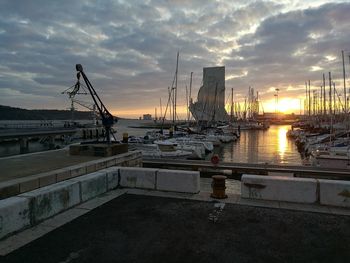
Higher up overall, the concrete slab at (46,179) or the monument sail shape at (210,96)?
the monument sail shape at (210,96)

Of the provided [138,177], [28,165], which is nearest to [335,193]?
[138,177]

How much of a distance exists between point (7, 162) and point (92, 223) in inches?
297

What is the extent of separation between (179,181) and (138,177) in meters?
1.39

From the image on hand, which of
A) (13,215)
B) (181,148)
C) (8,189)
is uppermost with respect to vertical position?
(8,189)

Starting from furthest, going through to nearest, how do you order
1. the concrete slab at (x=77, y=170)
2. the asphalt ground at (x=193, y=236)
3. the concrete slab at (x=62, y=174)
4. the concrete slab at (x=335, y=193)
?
the concrete slab at (x=77, y=170)
the concrete slab at (x=62, y=174)
the concrete slab at (x=335, y=193)
the asphalt ground at (x=193, y=236)

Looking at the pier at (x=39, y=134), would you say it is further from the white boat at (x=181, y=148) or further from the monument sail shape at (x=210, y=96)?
the monument sail shape at (x=210, y=96)

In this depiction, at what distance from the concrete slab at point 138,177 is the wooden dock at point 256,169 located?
896 centimetres

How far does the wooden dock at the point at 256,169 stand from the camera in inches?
738

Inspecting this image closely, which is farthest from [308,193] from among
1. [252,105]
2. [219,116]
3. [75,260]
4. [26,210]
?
[252,105]

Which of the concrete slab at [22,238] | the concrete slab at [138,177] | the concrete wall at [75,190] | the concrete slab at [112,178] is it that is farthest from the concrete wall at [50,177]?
the concrete slab at [22,238]

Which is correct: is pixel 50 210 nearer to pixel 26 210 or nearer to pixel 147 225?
pixel 26 210

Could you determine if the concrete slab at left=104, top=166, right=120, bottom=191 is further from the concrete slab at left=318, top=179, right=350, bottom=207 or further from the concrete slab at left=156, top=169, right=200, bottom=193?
the concrete slab at left=318, top=179, right=350, bottom=207

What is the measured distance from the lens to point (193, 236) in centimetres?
600

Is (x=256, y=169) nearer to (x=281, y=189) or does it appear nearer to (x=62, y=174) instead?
(x=281, y=189)
